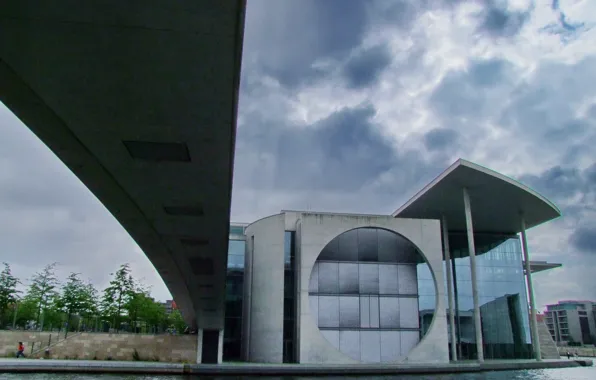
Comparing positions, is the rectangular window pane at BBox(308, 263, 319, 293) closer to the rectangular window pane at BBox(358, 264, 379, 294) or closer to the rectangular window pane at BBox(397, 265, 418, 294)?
the rectangular window pane at BBox(358, 264, 379, 294)

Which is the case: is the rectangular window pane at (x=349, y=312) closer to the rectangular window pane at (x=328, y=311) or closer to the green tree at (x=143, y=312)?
the rectangular window pane at (x=328, y=311)

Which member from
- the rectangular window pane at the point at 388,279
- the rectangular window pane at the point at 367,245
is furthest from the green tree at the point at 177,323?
the rectangular window pane at the point at 388,279

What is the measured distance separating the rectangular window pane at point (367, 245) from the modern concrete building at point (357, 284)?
0.06 metres

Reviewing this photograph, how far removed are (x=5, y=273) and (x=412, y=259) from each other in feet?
89.7

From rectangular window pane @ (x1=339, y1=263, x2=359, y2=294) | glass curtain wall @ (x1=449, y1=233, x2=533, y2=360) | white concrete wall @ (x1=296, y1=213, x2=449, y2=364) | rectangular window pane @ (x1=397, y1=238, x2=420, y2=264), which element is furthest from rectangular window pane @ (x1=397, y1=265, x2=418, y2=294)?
glass curtain wall @ (x1=449, y1=233, x2=533, y2=360)

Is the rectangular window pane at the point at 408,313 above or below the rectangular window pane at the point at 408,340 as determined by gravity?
above

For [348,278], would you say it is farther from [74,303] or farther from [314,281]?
[74,303]

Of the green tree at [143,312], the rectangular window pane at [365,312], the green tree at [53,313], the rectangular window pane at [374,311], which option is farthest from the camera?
the green tree at [143,312]

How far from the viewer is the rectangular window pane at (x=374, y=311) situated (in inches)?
1133

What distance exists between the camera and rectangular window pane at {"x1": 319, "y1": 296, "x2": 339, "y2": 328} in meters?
28.4

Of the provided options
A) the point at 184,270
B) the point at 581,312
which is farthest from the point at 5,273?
the point at 581,312

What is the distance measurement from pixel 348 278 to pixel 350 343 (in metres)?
3.54

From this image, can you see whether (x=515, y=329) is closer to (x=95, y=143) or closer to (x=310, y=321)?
(x=310, y=321)

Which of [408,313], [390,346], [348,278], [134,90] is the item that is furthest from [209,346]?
[134,90]
